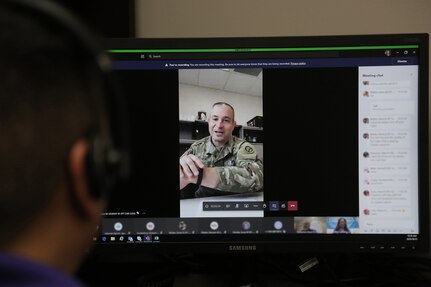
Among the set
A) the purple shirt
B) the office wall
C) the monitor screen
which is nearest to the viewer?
the purple shirt

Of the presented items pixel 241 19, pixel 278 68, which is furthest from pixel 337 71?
pixel 241 19

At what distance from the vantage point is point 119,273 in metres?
0.96

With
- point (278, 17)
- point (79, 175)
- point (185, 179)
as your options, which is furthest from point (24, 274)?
point (278, 17)

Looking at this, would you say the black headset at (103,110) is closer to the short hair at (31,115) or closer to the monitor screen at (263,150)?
the short hair at (31,115)

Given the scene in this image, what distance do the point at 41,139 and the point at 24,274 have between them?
110mm

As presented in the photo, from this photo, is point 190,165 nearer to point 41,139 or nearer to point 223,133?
point 223,133

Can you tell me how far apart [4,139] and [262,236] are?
1.99 ft

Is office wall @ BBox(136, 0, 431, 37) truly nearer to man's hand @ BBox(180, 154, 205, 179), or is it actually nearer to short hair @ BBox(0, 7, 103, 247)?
man's hand @ BBox(180, 154, 205, 179)

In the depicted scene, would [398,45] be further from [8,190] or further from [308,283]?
[8,190]

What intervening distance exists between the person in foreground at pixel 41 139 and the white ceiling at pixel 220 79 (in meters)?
0.47

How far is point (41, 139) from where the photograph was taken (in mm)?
367

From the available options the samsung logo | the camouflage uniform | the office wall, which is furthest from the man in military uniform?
the office wall

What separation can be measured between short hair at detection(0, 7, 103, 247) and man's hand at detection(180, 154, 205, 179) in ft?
1.60

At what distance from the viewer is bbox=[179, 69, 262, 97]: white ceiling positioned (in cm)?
86
